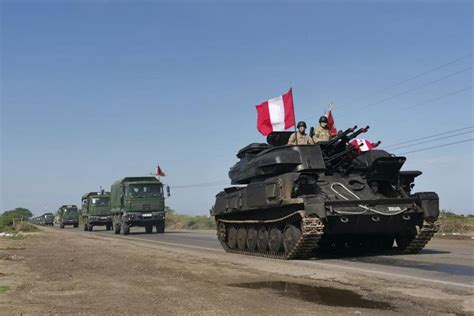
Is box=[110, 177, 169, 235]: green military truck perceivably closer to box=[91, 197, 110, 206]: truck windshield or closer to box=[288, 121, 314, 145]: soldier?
box=[91, 197, 110, 206]: truck windshield

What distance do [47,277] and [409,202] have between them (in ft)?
27.0

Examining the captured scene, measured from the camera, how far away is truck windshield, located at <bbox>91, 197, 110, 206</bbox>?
42991mm

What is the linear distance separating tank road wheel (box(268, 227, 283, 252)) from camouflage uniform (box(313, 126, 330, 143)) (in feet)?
9.20

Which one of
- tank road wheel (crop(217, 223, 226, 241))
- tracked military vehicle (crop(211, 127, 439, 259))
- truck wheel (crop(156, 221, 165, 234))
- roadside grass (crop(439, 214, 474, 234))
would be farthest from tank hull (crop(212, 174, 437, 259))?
truck wheel (crop(156, 221, 165, 234))

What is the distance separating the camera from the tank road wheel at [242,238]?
16.6m

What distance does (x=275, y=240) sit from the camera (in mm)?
14383

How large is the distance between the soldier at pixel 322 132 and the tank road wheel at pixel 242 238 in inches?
135

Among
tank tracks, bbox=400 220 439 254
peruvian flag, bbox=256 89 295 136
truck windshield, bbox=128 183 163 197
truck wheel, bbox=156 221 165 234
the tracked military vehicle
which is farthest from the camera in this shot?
truck wheel, bbox=156 221 165 234

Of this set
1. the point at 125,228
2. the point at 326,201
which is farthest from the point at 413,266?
the point at 125,228

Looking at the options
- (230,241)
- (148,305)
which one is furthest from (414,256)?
(148,305)

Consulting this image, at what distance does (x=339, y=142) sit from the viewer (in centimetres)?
1503

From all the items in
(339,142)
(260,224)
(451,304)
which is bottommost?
(451,304)

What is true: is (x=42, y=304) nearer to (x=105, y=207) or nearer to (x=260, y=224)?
(x=260, y=224)

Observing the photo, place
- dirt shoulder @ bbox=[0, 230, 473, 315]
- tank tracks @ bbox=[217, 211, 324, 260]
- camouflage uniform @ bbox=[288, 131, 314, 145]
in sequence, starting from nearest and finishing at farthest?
dirt shoulder @ bbox=[0, 230, 473, 315] → tank tracks @ bbox=[217, 211, 324, 260] → camouflage uniform @ bbox=[288, 131, 314, 145]
